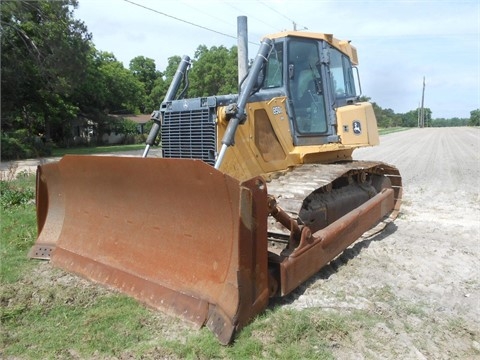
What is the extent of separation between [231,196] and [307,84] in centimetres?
275

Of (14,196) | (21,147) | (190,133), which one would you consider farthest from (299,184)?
(21,147)

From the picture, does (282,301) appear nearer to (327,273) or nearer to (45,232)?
(327,273)

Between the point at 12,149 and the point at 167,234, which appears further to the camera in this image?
the point at 12,149

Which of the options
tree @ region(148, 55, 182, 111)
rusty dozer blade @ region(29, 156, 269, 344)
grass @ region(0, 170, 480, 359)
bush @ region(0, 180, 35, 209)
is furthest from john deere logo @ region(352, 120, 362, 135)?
tree @ region(148, 55, 182, 111)

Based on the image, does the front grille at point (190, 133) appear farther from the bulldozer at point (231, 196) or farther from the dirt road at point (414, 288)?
the dirt road at point (414, 288)

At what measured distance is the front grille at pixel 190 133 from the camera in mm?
4652

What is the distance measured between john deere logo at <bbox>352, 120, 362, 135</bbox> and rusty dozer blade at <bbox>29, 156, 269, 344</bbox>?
295 centimetres

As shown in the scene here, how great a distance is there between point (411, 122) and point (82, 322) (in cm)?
10769

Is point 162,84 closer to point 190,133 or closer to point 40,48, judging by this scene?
point 40,48

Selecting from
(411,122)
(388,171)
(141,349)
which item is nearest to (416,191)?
(388,171)

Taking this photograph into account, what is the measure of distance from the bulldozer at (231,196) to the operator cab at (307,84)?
16 millimetres

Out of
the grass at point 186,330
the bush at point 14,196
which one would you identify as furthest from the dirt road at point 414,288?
the bush at point 14,196

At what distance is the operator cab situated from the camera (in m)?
5.28

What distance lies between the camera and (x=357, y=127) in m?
5.91
